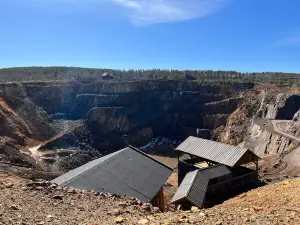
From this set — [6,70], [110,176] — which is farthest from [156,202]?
[6,70]

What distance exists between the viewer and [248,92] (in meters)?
78.5

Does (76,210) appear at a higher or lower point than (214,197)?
higher

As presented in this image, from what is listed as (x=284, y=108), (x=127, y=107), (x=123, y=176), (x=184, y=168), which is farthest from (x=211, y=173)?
(x=127, y=107)

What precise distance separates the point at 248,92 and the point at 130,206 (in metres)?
70.6

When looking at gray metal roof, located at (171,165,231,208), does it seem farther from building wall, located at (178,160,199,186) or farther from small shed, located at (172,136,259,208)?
building wall, located at (178,160,199,186)

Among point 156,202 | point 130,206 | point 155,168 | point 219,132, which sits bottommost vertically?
point 219,132

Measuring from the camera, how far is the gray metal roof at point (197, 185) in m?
21.4

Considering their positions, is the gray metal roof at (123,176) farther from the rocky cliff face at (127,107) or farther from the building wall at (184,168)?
the rocky cliff face at (127,107)

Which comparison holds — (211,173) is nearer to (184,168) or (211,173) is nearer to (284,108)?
(184,168)

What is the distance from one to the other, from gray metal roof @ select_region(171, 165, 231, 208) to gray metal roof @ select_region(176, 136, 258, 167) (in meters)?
1.23

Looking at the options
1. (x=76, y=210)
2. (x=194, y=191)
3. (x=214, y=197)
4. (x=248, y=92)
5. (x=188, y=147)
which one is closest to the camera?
(x=76, y=210)

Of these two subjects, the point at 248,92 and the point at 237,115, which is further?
the point at 248,92

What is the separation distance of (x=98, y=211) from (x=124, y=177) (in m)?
7.89

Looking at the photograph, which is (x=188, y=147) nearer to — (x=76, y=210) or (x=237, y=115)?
(x=76, y=210)
